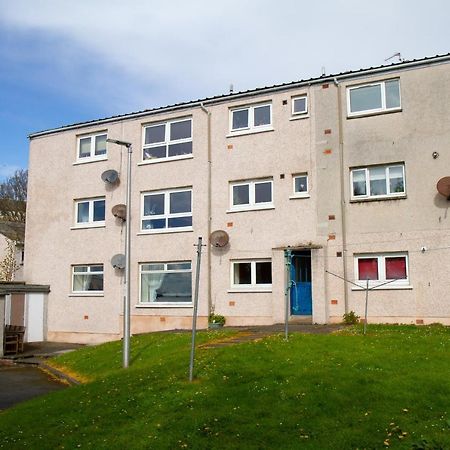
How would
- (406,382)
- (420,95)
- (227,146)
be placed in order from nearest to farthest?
→ (406,382), (420,95), (227,146)

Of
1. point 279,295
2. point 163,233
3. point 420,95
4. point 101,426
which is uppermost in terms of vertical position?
point 420,95

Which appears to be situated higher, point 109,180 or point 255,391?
point 109,180

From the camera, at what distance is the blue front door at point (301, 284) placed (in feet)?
69.3

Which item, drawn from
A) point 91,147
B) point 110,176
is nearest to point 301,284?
point 110,176

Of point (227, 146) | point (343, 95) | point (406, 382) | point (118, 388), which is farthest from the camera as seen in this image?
point (227, 146)

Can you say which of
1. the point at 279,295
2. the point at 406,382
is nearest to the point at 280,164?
the point at 279,295

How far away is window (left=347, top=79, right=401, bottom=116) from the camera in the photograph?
20.2 m

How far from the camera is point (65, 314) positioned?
25703 millimetres

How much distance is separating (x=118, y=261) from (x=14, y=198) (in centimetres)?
3347

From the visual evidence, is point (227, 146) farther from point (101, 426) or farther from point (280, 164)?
point (101, 426)

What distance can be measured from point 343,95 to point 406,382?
1340 centimetres

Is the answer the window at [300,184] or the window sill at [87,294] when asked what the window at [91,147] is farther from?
the window at [300,184]

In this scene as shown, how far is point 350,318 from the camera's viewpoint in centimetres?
1942

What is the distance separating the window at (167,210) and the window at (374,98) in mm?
7018
